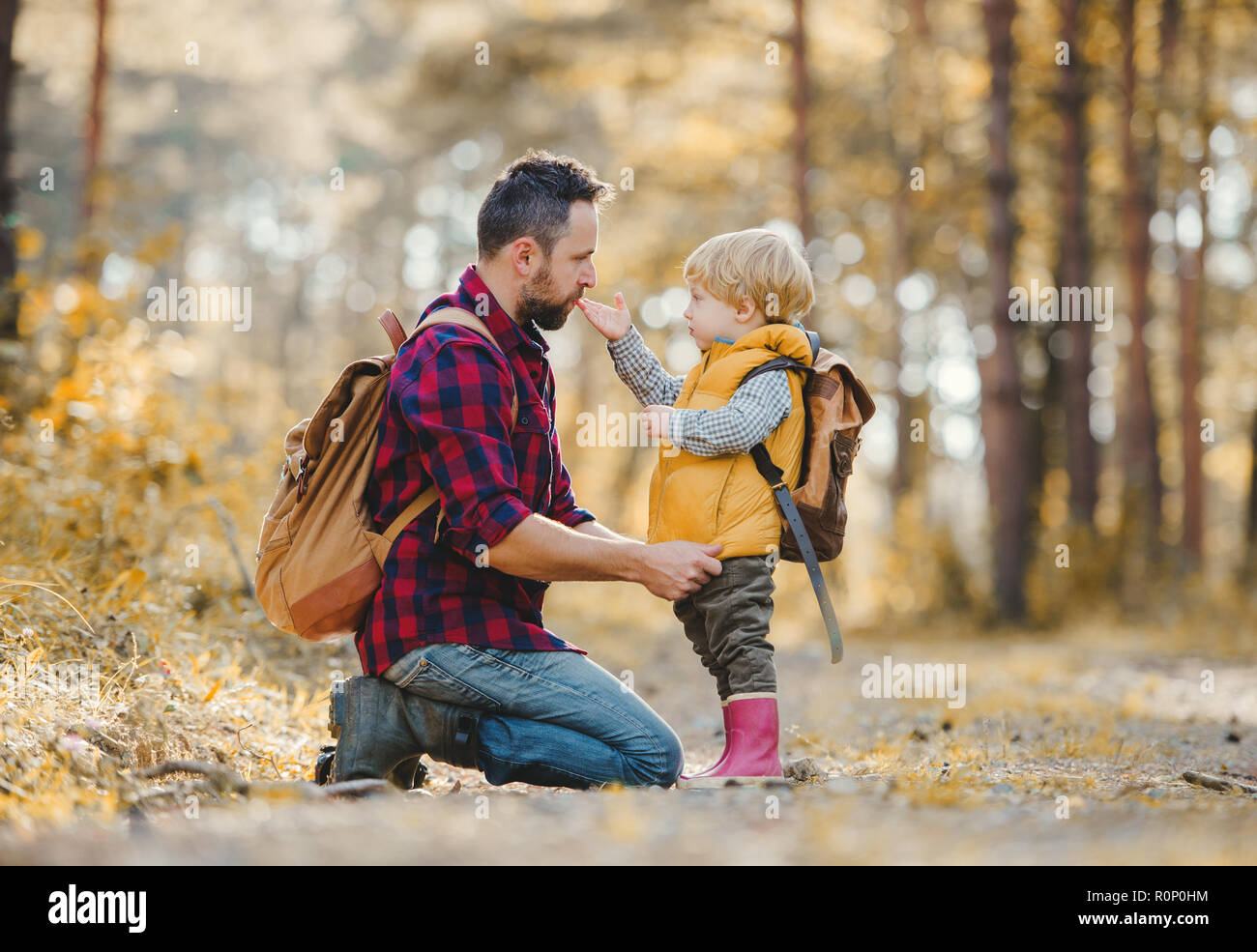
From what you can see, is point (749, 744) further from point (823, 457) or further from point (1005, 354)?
point (1005, 354)

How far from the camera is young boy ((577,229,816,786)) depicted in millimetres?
3729

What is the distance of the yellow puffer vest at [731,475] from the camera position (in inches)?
151

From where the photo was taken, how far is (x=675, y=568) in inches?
142

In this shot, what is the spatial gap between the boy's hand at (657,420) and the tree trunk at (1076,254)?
10.6 meters

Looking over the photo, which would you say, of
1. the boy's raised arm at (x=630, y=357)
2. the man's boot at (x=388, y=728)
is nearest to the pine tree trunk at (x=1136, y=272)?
the boy's raised arm at (x=630, y=357)

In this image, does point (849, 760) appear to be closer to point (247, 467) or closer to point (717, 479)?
point (717, 479)

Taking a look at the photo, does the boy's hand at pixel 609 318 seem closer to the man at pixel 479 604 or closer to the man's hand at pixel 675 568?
the man at pixel 479 604

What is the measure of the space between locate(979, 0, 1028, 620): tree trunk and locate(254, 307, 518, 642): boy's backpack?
9.82 metres

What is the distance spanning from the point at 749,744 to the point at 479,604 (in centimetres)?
101

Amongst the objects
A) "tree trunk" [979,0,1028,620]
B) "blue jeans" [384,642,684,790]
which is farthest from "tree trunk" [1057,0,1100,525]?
"blue jeans" [384,642,684,790]

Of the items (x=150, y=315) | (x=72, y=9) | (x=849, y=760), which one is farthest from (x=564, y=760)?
(x=72, y=9)

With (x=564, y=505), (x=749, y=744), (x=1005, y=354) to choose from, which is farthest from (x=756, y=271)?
(x=1005, y=354)

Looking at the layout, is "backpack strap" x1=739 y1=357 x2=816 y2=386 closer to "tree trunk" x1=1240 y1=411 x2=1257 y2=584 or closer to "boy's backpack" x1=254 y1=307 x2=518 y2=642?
"boy's backpack" x1=254 y1=307 x2=518 y2=642
